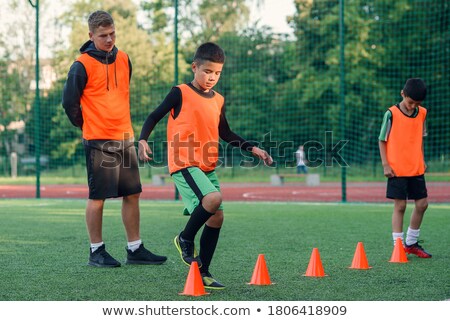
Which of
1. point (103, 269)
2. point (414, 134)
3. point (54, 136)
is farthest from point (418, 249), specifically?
point (54, 136)

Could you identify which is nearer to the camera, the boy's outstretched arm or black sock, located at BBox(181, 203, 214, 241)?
black sock, located at BBox(181, 203, 214, 241)

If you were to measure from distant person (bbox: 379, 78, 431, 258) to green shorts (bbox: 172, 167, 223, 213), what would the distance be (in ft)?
8.98

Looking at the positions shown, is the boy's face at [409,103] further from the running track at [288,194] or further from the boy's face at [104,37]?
the running track at [288,194]

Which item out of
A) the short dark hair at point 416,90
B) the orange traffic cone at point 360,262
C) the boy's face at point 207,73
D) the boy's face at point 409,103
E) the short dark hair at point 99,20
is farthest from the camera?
the boy's face at point 409,103

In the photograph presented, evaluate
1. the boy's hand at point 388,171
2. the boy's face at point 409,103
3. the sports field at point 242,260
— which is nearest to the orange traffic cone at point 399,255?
the sports field at point 242,260

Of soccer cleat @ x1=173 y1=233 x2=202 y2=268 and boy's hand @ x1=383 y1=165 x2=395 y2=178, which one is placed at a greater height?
boy's hand @ x1=383 y1=165 x2=395 y2=178

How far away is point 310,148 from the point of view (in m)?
35.8

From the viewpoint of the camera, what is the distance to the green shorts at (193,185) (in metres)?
5.68

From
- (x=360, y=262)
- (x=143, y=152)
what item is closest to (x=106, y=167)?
(x=143, y=152)

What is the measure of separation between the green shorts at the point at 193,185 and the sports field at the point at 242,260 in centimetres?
62

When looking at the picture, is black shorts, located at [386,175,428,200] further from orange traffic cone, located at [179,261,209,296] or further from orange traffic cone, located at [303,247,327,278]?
orange traffic cone, located at [179,261,209,296]

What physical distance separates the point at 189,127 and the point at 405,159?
9.88 ft

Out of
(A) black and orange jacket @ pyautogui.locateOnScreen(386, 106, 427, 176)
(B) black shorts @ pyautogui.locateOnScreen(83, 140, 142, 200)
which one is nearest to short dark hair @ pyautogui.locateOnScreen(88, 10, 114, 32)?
(B) black shorts @ pyautogui.locateOnScreen(83, 140, 142, 200)

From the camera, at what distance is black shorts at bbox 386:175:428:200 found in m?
7.89
